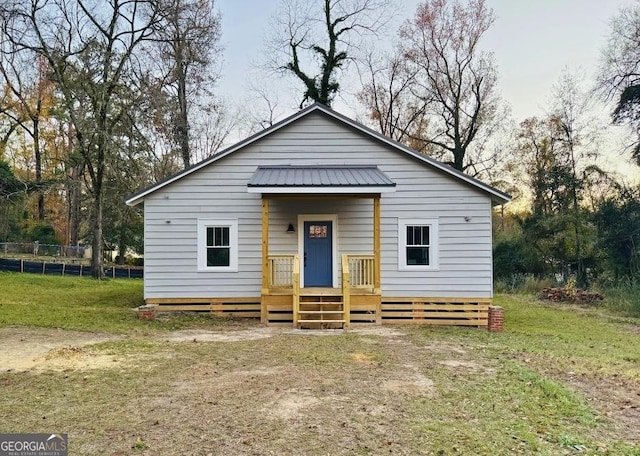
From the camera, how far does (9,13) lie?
729 inches

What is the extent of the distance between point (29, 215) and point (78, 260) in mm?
8704

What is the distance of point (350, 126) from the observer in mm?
12094

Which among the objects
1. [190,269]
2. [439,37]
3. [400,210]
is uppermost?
[439,37]

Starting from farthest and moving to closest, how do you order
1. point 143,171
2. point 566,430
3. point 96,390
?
point 143,171
point 96,390
point 566,430

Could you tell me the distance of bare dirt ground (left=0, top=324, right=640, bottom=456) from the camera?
4.04 m

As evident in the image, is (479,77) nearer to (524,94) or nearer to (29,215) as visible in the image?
(524,94)

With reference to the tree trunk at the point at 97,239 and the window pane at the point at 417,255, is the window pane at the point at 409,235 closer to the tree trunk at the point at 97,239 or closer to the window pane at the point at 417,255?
the window pane at the point at 417,255

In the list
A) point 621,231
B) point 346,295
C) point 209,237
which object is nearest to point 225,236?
point 209,237

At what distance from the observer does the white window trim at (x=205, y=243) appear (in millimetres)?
Answer: 11812

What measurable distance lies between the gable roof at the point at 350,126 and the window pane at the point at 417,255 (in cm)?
202

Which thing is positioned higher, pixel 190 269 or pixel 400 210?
pixel 400 210

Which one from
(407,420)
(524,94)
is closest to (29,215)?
(524,94)

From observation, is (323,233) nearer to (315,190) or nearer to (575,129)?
(315,190)

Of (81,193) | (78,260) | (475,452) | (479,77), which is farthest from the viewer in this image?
(81,193)
